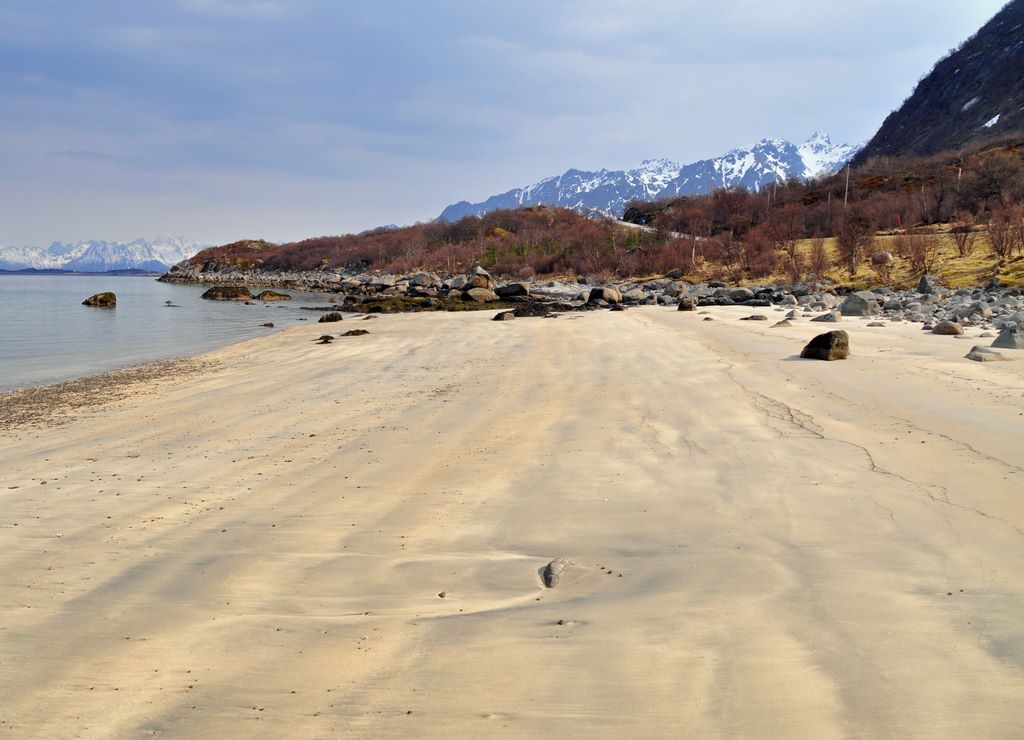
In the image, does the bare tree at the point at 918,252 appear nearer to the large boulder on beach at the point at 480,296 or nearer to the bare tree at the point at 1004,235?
the bare tree at the point at 1004,235

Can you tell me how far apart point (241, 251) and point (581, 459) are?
140m

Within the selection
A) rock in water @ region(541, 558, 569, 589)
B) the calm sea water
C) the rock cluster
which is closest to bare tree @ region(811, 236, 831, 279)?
the rock cluster

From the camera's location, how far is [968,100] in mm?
94688

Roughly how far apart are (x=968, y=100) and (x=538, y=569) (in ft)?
385

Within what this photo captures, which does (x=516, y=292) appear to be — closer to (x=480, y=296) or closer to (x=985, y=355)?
(x=480, y=296)

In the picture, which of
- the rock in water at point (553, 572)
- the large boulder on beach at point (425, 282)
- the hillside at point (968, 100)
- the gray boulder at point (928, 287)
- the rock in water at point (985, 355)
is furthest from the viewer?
the hillside at point (968, 100)

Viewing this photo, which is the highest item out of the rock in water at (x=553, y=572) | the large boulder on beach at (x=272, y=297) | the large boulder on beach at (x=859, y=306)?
the large boulder on beach at (x=272, y=297)

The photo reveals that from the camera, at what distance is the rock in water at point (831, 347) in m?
9.63

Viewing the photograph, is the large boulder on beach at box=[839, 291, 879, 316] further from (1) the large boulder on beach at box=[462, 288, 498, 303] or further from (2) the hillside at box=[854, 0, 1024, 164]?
(2) the hillside at box=[854, 0, 1024, 164]

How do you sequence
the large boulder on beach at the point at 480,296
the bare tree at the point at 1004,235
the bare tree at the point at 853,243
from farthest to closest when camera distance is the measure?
1. the large boulder on beach at the point at 480,296
2. the bare tree at the point at 853,243
3. the bare tree at the point at 1004,235

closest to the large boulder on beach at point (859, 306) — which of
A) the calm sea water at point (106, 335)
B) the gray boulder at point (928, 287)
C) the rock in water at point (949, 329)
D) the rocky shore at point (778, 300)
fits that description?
the rocky shore at point (778, 300)

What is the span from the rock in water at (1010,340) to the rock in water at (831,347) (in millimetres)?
2008

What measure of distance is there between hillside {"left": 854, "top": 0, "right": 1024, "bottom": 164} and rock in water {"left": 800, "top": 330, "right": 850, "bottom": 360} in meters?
84.1

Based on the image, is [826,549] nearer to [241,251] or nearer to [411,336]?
[411,336]
